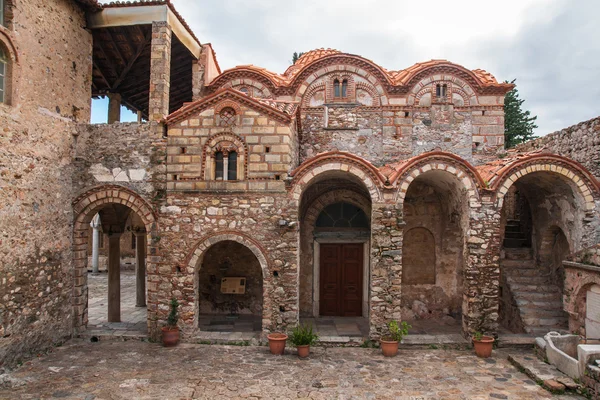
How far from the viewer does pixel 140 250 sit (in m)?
13.2

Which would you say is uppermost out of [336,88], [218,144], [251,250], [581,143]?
[336,88]

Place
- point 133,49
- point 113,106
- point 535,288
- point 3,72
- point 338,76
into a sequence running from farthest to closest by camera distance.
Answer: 1. point 113,106
2. point 338,76
3. point 133,49
4. point 535,288
5. point 3,72

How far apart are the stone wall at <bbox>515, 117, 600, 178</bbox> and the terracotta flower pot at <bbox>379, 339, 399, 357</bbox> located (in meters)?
7.08

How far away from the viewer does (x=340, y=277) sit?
1198 centimetres

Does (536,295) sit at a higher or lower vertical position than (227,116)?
lower

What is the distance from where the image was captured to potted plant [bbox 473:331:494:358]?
900cm

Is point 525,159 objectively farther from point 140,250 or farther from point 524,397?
point 140,250

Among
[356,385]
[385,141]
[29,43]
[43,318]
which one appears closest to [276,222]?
[356,385]

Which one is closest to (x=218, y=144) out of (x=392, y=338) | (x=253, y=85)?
(x=253, y=85)

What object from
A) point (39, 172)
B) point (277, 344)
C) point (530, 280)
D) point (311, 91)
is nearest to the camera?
point (39, 172)

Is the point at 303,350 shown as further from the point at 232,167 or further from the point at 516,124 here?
the point at 516,124

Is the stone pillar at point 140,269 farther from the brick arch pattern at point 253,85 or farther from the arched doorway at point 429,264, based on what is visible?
the arched doorway at point 429,264

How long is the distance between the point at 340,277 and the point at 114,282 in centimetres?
668

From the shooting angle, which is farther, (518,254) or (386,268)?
(518,254)
